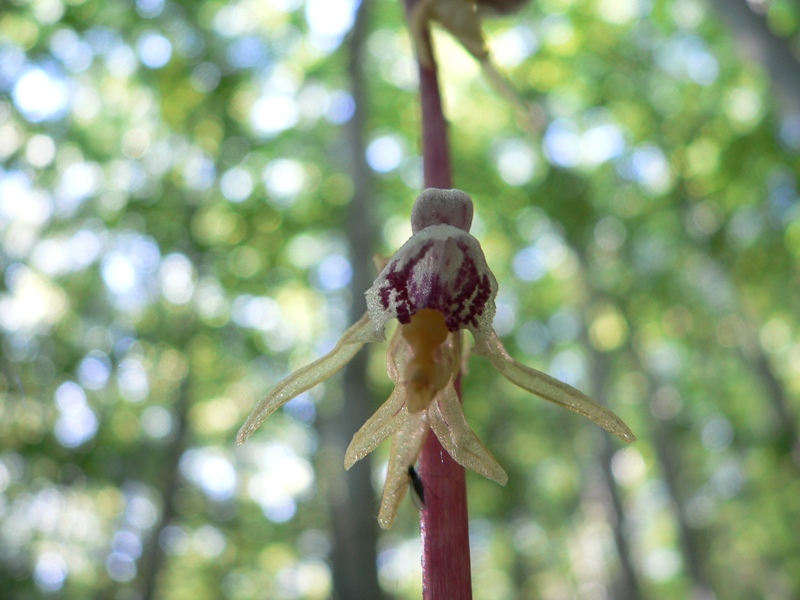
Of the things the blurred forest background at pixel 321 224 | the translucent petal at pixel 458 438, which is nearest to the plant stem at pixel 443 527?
the translucent petal at pixel 458 438

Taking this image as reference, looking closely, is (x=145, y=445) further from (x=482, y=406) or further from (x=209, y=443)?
(x=482, y=406)

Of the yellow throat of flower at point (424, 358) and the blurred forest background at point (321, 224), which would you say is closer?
the yellow throat of flower at point (424, 358)

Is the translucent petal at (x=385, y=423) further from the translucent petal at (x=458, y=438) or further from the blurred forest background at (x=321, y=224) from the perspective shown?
the blurred forest background at (x=321, y=224)

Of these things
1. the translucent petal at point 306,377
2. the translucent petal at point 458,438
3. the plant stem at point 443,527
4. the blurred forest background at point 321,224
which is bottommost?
the plant stem at point 443,527

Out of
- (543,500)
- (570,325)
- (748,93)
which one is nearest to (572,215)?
(748,93)

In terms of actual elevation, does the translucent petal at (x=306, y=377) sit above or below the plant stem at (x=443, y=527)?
above

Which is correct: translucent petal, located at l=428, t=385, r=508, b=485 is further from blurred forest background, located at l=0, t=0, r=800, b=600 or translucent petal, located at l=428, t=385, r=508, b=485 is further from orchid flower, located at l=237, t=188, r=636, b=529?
blurred forest background, located at l=0, t=0, r=800, b=600

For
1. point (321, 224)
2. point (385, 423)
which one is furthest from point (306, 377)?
point (321, 224)

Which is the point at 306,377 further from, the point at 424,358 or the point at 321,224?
the point at 321,224
